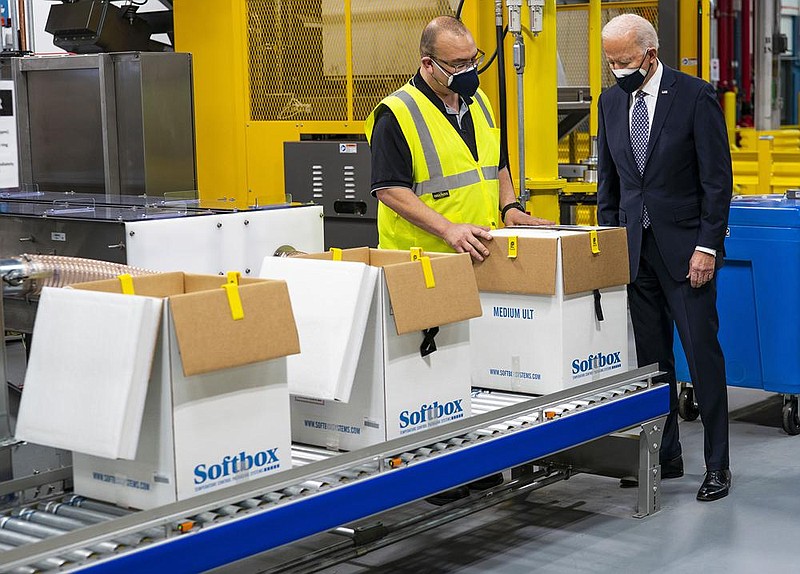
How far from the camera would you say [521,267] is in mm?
3705

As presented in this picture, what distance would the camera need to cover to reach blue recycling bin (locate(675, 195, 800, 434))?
16.7 feet

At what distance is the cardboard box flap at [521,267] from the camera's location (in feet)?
12.0

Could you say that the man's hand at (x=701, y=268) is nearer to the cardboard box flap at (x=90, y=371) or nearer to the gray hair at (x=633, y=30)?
the gray hair at (x=633, y=30)

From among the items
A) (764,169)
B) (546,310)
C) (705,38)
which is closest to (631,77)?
(546,310)

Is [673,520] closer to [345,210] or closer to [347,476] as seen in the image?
[347,476]

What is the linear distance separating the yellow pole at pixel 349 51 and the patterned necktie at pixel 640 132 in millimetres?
2245

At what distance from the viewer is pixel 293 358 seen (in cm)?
309

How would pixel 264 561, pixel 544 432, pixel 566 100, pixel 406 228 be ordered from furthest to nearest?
pixel 566 100 → pixel 406 228 → pixel 264 561 → pixel 544 432

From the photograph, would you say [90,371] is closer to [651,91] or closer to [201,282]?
[201,282]

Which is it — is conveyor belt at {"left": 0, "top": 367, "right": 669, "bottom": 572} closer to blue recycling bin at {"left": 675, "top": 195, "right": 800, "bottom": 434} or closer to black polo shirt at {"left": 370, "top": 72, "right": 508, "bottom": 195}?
black polo shirt at {"left": 370, "top": 72, "right": 508, "bottom": 195}

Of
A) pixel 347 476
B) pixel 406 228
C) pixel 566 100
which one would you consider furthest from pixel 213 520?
pixel 566 100

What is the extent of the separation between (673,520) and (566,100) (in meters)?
3.97

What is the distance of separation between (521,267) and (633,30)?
1.03 meters

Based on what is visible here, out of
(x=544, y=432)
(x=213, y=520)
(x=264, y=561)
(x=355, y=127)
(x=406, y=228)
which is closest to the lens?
(x=213, y=520)
